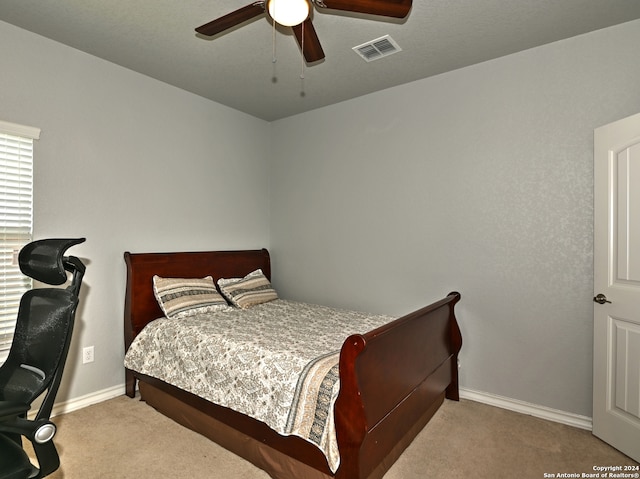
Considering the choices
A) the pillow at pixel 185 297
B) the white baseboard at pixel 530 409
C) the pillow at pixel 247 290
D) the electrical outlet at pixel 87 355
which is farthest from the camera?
the pillow at pixel 247 290

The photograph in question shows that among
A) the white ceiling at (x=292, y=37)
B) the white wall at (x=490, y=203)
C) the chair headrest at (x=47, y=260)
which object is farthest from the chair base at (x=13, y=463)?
the white wall at (x=490, y=203)

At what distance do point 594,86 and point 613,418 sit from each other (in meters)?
2.19

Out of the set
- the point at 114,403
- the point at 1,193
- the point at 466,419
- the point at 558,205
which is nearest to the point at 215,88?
the point at 1,193

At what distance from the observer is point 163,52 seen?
2.84 meters

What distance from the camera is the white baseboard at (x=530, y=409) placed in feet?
8.58

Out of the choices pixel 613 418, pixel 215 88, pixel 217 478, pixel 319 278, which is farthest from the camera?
pixel 319 278

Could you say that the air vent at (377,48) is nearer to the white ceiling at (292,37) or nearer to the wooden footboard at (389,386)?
the white ceiling at (292,37)

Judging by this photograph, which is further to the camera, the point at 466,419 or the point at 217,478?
the point at 466,419

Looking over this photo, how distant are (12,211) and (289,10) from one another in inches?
90.3

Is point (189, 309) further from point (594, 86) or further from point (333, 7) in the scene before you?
point (594, 86)

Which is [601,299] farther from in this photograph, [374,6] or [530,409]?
[374,6]

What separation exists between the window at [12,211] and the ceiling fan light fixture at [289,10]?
2.01 m

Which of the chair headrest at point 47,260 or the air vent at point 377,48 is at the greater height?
the air vent at point 377,48

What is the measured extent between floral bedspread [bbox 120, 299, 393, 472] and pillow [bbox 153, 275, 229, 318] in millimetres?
98
